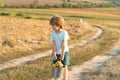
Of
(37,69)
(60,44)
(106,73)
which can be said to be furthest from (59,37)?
(37,69)

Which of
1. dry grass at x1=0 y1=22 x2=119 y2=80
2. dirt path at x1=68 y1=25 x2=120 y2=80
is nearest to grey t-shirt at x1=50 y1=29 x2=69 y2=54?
dry grass at x1=0 y1=22 x2=119 y2=80

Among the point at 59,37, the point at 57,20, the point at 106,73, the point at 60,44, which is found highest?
the point at 57,20

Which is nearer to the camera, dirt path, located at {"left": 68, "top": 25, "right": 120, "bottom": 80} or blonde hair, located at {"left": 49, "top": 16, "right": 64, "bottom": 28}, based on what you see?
blonde hair, located at {"left": 49, "top": 16, "right": 64, "bottom": 28}

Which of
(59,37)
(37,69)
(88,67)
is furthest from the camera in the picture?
(88,67)

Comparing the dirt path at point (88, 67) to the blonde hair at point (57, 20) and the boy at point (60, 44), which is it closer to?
the boy at point (60, 44)

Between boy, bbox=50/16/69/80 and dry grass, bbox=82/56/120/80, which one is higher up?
boy, bbox=50/16/69/80

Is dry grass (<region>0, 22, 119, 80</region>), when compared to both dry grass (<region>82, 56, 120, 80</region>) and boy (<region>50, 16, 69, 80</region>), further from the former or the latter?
boy (<region>50, 16, 69, 80</region>)

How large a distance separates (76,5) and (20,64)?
109526mm

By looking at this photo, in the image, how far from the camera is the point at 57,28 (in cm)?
1165

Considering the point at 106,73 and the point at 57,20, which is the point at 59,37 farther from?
the point at 106,73

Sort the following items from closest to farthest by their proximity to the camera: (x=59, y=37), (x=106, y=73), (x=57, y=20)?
1. (x=57, y=20)
2. (x=59, y=37)
3. (x=106, y=73)

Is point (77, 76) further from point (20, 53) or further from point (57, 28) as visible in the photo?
point (20, 53)

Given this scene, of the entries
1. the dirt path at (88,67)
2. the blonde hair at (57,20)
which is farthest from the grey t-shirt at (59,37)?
the dirt path at (88,67)

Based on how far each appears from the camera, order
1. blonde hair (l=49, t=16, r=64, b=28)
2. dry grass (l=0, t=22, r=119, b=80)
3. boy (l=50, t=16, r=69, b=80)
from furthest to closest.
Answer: dry grass (l=0, t=22, r=119, b=80) → boy (l=50, t=16, r=69, b=80) → blonde hair (l=49, t=16, r=64, b=28)
